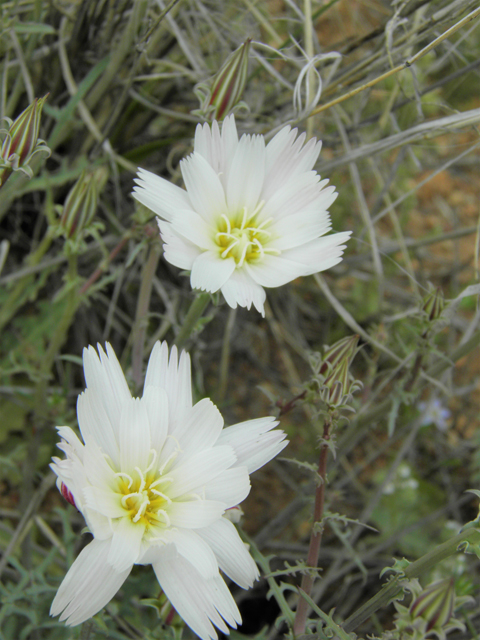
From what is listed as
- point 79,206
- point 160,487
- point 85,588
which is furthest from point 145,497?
point 79,206

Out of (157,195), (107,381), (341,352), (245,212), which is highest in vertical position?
(157,195)

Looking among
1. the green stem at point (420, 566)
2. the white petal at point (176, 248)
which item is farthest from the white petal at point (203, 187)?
the green stem at point (420, 566)

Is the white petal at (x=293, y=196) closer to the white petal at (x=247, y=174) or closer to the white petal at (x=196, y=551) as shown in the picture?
the white petal at (x=247, y=174)

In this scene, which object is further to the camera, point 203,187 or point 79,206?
point 79,206

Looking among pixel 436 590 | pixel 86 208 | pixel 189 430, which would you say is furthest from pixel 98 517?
pixel 86 208

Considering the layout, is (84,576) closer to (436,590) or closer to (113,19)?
(436,590)

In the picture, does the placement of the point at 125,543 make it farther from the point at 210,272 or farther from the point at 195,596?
the point at 210,272
